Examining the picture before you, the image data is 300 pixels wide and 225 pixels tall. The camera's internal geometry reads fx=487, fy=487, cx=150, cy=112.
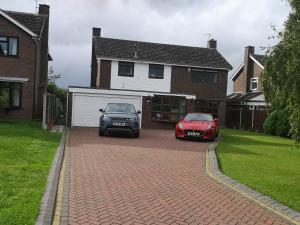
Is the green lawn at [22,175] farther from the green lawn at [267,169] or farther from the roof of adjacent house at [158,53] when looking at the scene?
the roof of adjacent house at [158,53]

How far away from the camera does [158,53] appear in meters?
38.6

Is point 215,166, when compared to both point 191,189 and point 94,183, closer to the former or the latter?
point 191,189

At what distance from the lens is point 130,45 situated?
1535 inches

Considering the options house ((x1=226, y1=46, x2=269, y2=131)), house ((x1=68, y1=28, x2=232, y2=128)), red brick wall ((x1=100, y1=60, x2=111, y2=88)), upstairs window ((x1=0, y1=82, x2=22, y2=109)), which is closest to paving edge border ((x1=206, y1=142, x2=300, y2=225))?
upstairs window ((x1=0, y1=82, x2=22, y2=109))

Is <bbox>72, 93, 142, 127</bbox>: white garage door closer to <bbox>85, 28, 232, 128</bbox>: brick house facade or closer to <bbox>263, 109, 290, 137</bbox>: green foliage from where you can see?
<bbox>85, 28, 232, 128</bbox>: brick house facade

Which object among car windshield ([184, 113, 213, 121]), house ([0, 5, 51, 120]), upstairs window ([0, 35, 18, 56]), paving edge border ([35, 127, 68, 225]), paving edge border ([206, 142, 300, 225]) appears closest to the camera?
paving edge border ([35, 127, 68, 225])

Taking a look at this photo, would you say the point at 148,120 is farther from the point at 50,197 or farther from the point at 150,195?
the point at 50,197

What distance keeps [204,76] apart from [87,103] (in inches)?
478

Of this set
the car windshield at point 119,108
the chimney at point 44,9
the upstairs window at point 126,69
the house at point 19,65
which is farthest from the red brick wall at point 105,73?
the car windshield at point 119,108

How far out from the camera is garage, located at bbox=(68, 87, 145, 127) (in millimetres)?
29788

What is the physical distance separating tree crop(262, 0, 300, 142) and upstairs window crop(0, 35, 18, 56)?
827 inches

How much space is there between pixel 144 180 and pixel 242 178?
2431 millimetres

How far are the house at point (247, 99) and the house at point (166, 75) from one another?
7.17ft

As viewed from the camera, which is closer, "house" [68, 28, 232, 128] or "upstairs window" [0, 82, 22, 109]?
"upstairs window" [0, 82, 22, 109]
